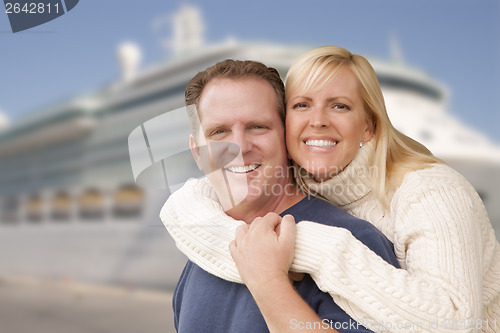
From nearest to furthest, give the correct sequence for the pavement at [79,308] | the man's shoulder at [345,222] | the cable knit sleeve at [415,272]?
the cable knit sleeve at [415,272]
the man's shoulder at [345,222]
the pavement at [79,308]

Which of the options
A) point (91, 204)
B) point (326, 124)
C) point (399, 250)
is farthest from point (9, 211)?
point (399, 250)

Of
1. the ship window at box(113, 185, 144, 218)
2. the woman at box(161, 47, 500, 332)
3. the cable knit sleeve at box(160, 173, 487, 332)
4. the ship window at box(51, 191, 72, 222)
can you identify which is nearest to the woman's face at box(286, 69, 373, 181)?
the woman at box(161, 47, 500, 332)

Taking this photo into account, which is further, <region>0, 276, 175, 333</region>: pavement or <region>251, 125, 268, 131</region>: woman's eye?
<region>0, 276, 175, 333</region>: pavement

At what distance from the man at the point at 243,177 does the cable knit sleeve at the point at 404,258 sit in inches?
1.7

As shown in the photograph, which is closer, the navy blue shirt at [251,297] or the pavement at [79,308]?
the navy blue shirt at [251,297]

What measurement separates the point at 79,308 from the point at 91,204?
1.00m

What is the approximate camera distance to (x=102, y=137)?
3.50 feet

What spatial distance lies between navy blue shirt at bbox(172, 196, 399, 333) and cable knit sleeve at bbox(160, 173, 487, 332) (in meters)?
0.03

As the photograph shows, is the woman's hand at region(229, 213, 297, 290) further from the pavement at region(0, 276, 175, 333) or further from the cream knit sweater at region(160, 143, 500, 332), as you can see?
the pavement at region(0, 276, 175, 333)

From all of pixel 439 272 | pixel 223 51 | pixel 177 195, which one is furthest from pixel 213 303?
pixel 223 51

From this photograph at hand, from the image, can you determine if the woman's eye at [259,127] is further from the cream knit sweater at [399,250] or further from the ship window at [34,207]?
the ship window at [34,207]

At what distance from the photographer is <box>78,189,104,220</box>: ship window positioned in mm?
1089

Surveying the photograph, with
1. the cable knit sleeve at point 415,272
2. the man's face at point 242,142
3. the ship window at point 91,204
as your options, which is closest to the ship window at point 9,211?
the ship window at point 91,204

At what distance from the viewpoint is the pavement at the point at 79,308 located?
1405 millimetres
